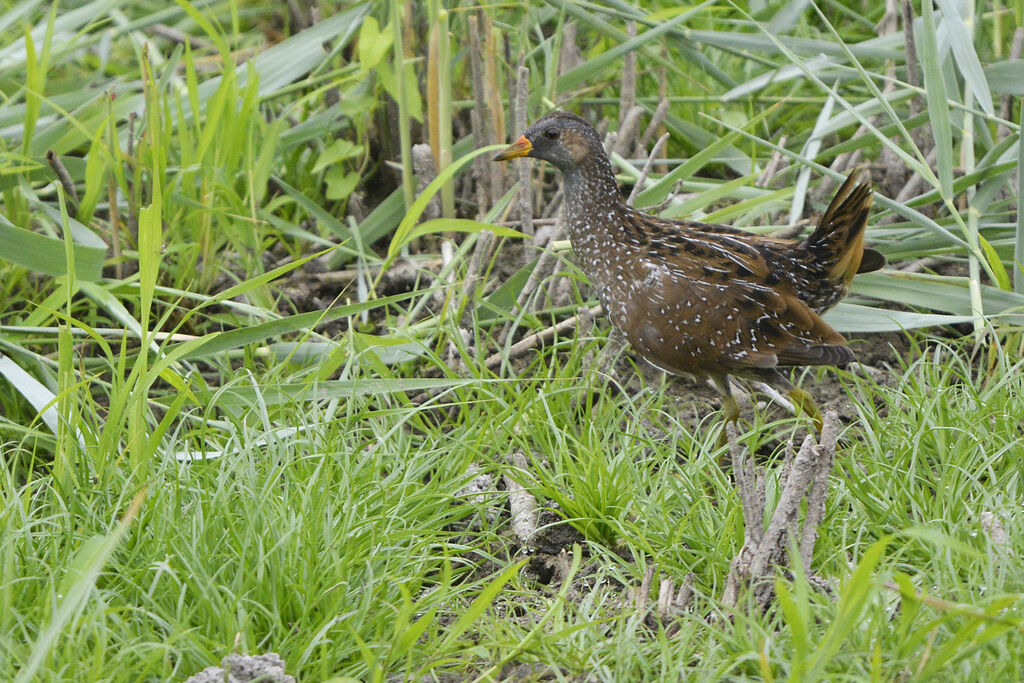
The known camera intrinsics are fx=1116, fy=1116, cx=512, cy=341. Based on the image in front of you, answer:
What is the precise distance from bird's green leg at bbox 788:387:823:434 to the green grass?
3.0 inches

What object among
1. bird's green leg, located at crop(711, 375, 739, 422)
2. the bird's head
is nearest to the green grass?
bird's green leg, located at crop(711, 375, 739, 422)

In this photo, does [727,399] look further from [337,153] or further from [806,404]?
[337,153]

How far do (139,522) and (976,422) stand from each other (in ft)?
7.83

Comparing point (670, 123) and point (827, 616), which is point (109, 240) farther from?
point (827, 616)

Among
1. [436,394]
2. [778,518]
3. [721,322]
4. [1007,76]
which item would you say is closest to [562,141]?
[721,322]

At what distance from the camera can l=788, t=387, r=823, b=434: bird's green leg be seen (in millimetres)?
3633

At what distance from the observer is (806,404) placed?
369 centimetres

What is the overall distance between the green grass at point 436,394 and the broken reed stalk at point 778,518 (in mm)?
81

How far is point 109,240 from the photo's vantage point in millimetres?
4430

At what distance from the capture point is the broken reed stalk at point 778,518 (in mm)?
2600

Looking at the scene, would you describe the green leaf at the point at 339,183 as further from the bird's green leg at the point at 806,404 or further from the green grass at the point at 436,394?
the bird's green leg at the point at 806,404

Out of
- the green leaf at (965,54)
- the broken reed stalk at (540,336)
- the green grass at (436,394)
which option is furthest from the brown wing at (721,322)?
the green leaf at (965,54)

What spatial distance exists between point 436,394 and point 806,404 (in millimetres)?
1278

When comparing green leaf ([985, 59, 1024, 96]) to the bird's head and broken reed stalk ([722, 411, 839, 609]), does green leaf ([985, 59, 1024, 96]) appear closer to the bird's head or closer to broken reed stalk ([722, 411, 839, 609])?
the bird's head
